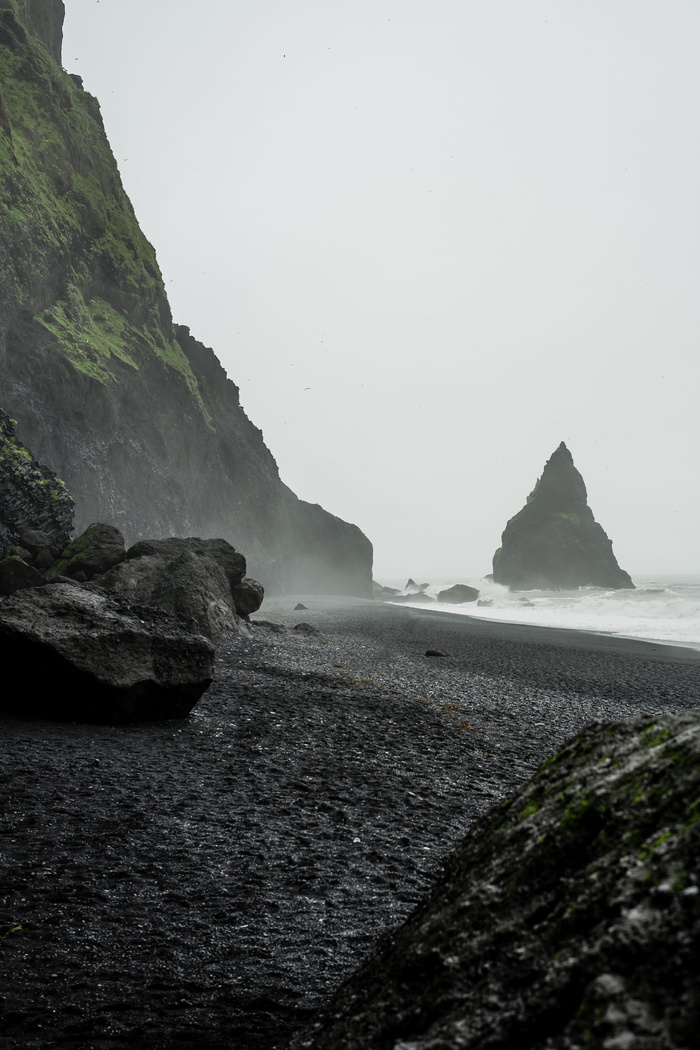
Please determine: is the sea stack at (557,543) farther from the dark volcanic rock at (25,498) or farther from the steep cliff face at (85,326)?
the dark volcanic rock at (25,498)

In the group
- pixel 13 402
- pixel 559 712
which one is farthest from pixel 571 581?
pixel 559 712

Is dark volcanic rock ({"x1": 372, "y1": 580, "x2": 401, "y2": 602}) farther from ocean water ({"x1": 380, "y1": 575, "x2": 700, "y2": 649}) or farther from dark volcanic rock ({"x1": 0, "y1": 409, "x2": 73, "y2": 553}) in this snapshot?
dark volcanic rock ({"x1": 0, "y1": 409, "x2": 73, "y2": 553})

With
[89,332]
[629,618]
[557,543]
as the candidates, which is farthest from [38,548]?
[557,543]

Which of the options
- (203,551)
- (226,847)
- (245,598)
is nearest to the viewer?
(226,847)

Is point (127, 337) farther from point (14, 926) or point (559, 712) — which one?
point (14, 926)

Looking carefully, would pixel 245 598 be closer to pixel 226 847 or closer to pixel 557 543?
pixel 226 847

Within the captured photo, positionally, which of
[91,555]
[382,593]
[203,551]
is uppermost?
[203,551]

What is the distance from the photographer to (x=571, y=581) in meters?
99.8

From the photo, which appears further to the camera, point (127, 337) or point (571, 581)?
point (571, 581)

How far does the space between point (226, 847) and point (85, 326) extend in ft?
157

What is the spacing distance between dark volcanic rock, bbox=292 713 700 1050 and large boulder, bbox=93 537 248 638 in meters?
14.8

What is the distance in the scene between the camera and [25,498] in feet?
72.4

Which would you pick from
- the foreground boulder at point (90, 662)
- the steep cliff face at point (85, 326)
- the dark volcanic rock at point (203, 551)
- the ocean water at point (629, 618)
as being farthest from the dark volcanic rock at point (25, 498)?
the ocean water at point (629, 618)

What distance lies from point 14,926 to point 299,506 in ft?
311
